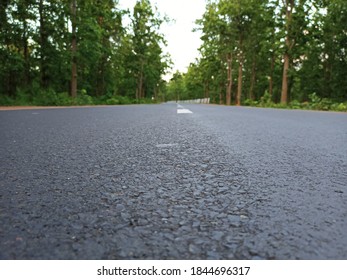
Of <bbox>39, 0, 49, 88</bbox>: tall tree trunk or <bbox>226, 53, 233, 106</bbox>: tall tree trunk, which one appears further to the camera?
<bbox>226, 53, 233, 106</bbox>: tall tree trunk

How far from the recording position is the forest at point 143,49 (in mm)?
17844

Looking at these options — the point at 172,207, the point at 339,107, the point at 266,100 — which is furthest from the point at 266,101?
the point at 172,207

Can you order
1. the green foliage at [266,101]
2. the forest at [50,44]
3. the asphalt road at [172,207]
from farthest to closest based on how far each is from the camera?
the green foliage at [266,101], the forest at [50,44], the asphalt road at [172,207]

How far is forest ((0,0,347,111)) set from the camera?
17.8 metres

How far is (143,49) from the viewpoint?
112ft

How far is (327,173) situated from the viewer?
174 cm

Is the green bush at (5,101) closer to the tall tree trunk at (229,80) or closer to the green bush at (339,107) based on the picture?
the green bush at (339,107)

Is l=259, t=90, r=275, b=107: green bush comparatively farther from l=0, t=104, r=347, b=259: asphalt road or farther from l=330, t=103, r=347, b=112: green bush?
l=0, t=104, r=347, b=259: asphalt road

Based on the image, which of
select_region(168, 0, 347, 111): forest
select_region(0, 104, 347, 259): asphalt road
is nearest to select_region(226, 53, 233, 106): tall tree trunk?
select_region(168, 0, 347, 111): forest

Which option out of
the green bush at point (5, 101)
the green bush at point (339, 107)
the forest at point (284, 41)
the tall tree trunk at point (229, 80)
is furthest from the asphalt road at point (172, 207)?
the tall tree trunk at point (229, 80)

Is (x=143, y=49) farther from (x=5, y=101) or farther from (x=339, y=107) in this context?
(x=339, y=107)

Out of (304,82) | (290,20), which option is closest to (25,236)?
(290,20)
